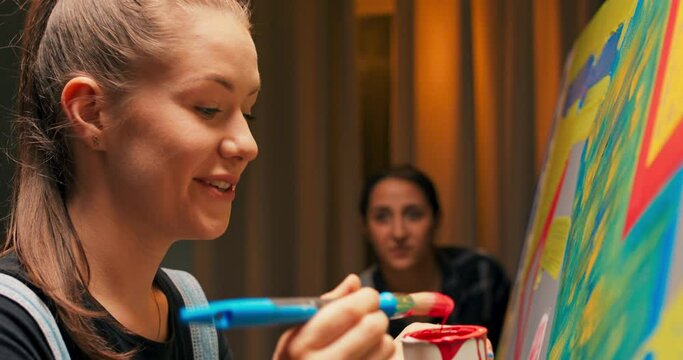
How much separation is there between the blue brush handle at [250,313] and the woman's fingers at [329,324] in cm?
1

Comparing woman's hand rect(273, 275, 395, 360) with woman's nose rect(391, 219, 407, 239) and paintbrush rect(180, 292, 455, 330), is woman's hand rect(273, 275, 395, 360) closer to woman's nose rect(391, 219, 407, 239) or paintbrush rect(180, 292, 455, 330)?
paintbrush rect(180, 292, 455, 330)

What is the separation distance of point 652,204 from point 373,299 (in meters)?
0.24

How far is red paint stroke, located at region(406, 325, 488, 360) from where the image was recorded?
0.70 m

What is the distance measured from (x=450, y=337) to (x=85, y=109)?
16.8 inches

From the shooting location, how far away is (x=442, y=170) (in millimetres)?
2906

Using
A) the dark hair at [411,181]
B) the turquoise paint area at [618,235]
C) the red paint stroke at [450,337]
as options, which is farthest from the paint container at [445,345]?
the dark hair at [411,181]

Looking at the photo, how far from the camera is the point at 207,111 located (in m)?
0.82

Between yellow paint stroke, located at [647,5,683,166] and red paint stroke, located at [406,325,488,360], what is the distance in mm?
207

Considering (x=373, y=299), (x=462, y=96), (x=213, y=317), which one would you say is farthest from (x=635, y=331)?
(x=462, y=96)

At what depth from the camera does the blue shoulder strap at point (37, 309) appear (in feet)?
2.39

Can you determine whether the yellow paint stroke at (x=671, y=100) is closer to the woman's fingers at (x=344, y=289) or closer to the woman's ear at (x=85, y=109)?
the woman's fingers at (x=344, y=289)

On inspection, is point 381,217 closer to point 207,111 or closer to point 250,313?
point 207,111

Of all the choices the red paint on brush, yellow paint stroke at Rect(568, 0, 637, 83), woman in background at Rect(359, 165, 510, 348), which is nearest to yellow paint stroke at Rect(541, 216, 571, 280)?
yellow paint stroke at Rect(568, 0, 637, 83)

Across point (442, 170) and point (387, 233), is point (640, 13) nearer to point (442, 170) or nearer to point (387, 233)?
point (387, 233)
